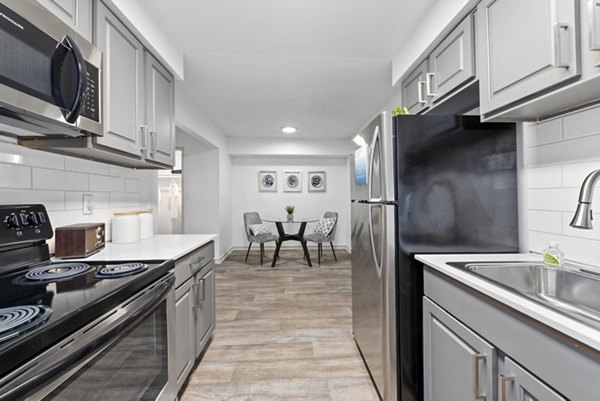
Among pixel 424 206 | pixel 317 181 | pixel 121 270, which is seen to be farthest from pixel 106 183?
pixel 317 181


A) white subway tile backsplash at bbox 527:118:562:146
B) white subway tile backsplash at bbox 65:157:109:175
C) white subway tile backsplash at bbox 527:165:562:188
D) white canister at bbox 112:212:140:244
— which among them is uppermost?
white subway tile backsplash at bbox 527:118:562:146

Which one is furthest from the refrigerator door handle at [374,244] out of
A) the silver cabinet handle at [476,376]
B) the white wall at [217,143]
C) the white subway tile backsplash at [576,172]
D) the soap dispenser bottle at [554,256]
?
the white wall at [217,143]

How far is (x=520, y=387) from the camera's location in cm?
80

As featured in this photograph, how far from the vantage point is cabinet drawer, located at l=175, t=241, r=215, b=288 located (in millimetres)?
1533

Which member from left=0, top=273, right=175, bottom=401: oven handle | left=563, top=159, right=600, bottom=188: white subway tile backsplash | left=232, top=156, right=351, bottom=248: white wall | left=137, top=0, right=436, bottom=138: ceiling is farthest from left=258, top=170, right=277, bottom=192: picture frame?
left=563, top=159, right=600, bottom=188: white subway tile backsplash

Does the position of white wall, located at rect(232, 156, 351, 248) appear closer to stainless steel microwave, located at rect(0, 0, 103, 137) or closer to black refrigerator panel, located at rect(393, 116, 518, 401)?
black refrigerator panel, located at rect(393, 116, 518, 401)

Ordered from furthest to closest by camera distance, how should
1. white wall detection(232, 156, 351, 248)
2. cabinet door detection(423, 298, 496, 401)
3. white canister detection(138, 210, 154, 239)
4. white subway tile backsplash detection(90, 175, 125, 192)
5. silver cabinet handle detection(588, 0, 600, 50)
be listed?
white wall detection(232, 156, 351, 248), white canister detection(138, 210, 154, 239), white subway tile backsplash detection(90, 175, 125, 192), cabinet door detection(423, 298, 496, 401), silver cabinet handle detection(588, 0, 600, 50)

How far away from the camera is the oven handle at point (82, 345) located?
624mm

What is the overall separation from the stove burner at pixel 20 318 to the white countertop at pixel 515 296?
4.15 ft

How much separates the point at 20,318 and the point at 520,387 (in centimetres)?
137

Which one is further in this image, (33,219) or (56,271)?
(33,219)

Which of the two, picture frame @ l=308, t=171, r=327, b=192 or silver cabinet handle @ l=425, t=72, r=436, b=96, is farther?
picture frame @ l=308, t=171, r=327, b=192

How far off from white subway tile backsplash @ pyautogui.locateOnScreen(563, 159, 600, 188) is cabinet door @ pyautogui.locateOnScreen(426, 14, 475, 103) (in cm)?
62

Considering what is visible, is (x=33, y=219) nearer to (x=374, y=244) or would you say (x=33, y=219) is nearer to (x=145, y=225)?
(x=145, y=225)
